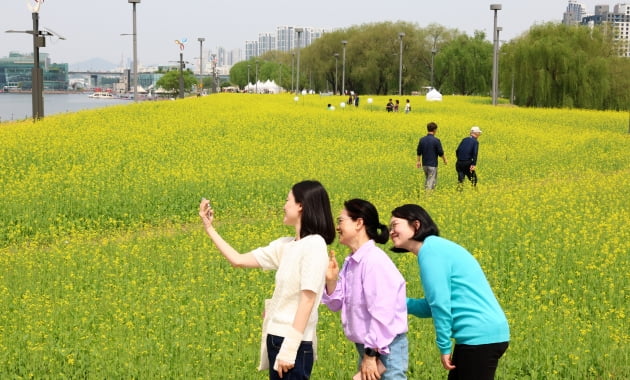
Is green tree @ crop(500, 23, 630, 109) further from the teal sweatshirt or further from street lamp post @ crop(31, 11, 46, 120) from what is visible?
the teal sweatshirt

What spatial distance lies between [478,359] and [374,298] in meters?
0.67

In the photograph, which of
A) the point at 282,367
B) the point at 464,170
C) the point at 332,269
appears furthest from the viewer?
the point at 464,170

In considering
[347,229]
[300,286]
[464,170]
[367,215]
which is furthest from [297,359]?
[464,170]

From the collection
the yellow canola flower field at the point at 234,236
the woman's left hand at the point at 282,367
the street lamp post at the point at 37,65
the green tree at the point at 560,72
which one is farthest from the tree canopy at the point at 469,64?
the woman's left hand at the point at 282,367

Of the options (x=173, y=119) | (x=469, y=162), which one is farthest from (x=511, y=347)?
(x=173, y=119)

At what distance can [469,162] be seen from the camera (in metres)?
17.9

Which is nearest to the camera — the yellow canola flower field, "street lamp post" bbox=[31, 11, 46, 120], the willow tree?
the yellow canola flower field

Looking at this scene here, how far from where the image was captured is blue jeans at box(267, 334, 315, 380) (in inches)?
176

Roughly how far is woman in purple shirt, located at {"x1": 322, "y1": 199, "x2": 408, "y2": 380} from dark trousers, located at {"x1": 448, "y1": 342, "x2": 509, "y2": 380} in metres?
0.31

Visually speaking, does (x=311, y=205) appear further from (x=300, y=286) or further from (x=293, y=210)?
(x=300, y=286)

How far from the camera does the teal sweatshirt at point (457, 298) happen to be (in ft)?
15.0

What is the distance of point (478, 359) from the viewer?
15.2ft

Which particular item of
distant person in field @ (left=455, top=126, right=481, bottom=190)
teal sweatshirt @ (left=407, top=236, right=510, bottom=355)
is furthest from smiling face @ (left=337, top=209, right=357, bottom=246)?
distant person in field @ (left=455, top=126, right=481, bottom=190)

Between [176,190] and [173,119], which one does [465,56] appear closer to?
[173,119]
